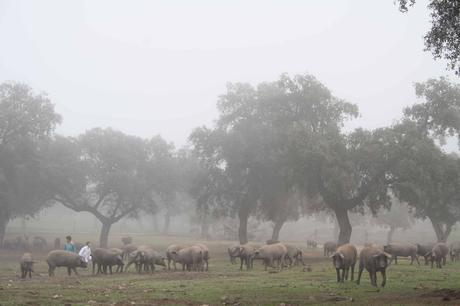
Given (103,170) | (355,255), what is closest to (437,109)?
(355,255)

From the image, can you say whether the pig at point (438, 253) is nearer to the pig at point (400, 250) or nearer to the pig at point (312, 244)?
the pig at point (400, 250)

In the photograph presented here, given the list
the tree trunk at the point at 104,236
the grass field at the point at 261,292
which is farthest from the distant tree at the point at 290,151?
the grass field at the point at 261,292

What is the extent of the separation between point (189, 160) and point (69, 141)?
17190 mm

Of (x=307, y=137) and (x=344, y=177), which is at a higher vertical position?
(x=307, y=137)

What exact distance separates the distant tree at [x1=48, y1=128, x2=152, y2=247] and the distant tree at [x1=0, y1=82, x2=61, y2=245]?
259 centimetres

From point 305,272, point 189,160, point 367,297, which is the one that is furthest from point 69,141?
point 367,297

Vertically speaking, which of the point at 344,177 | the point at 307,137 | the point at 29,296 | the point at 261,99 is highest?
the point at 261,99

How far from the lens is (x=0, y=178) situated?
5812cm

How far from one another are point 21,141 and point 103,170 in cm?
1210

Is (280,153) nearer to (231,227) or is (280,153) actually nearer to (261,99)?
(261,99)

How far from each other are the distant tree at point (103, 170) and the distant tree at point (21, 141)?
259cm

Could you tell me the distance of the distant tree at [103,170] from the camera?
62094 millimetres

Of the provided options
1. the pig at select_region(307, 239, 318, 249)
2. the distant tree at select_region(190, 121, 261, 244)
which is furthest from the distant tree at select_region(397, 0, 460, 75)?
the pig at select_region(307, 239, 318, 249)

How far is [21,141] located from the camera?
181 feet
